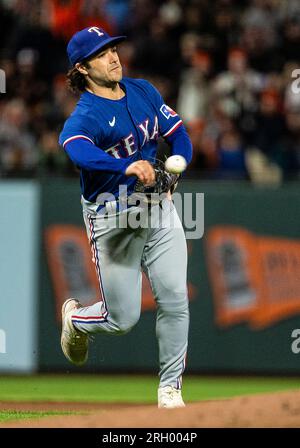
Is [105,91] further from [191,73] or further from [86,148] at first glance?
[191,73]

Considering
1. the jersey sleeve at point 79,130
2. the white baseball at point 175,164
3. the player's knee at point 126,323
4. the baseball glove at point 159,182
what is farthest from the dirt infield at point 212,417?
the jersey sleeve at point 79,130

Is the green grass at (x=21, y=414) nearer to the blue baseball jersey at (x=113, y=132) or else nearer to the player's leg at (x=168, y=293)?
the player's leg at (x=168, y=293)

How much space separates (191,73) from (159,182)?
5.43 metres

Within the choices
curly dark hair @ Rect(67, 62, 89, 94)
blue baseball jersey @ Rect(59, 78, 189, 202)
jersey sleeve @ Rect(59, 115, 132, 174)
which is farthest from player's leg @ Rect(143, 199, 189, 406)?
curly dark hair @ Rect(67, 62, 89, 94)

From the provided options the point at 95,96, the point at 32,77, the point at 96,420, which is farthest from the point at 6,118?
the point at 96,420

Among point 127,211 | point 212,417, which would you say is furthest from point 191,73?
point 212,417

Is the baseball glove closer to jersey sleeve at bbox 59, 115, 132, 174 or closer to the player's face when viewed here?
jersey sleeve at bbox 59, 115, 132, 174

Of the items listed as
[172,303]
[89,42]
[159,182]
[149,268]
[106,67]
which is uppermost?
[89,42]

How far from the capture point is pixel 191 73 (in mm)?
11469

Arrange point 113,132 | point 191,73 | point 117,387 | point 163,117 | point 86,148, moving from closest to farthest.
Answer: point 86,148
point 113,132
point 163,117
point 117,387
point 191,73

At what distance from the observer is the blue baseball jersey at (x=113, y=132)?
5887 mm

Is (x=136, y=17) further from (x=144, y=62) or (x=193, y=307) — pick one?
(x=193, y=307)

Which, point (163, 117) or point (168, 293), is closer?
point (168, 293)

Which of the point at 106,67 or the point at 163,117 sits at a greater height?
the point at 106,67
